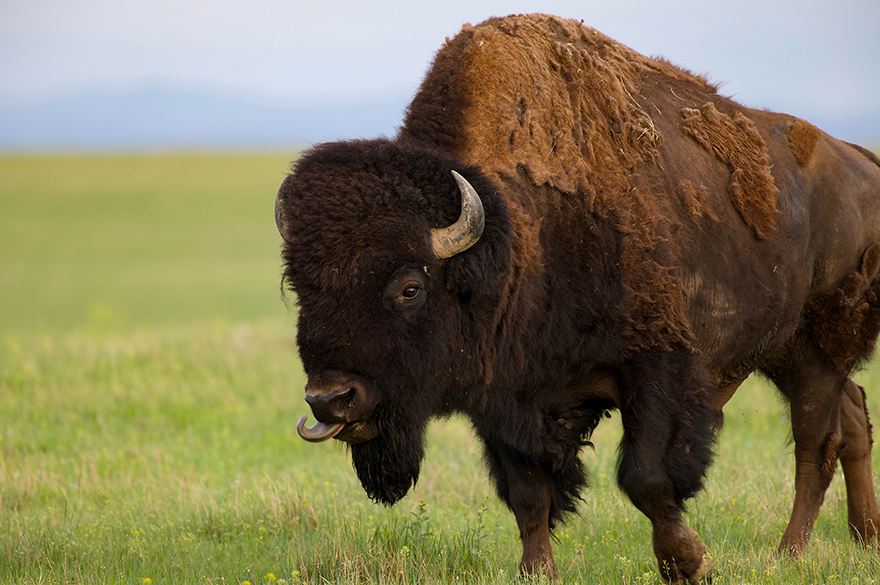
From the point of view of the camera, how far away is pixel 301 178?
11.5ft

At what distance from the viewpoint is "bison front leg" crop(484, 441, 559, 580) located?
4.29 meters

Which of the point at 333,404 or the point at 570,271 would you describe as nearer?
the point at 333,404

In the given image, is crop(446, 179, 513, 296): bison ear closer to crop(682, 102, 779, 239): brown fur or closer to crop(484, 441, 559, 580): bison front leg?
crop(484, 441, 559, 580): bison front leg

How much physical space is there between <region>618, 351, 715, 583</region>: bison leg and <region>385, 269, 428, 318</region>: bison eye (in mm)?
1148

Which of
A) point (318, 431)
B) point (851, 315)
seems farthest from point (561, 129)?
point (851, 315)

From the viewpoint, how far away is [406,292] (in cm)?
342

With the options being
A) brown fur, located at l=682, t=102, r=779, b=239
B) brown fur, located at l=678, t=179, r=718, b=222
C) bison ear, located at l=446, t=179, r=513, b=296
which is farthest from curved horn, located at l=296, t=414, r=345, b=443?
brown fur, located at l=682, t=102, r=779, b=239

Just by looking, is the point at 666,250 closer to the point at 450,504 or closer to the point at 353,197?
the point at 353,197

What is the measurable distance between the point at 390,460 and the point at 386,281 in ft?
2.71

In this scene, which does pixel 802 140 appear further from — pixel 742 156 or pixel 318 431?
pixel 318 431

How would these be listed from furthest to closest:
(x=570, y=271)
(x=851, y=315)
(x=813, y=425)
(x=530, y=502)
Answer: (x=813, y=425)
(x=851, y=315)
(x=530, y=502)
(x=570, y=271)

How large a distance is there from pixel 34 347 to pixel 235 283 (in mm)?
25493

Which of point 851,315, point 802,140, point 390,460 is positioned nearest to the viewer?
point 390,460

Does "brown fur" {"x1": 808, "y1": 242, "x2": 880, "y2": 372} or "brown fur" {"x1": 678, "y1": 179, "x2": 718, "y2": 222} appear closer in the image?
"brown fur" {"x1": 678, "y1": 179, "x2": 718, "y2": 222}
